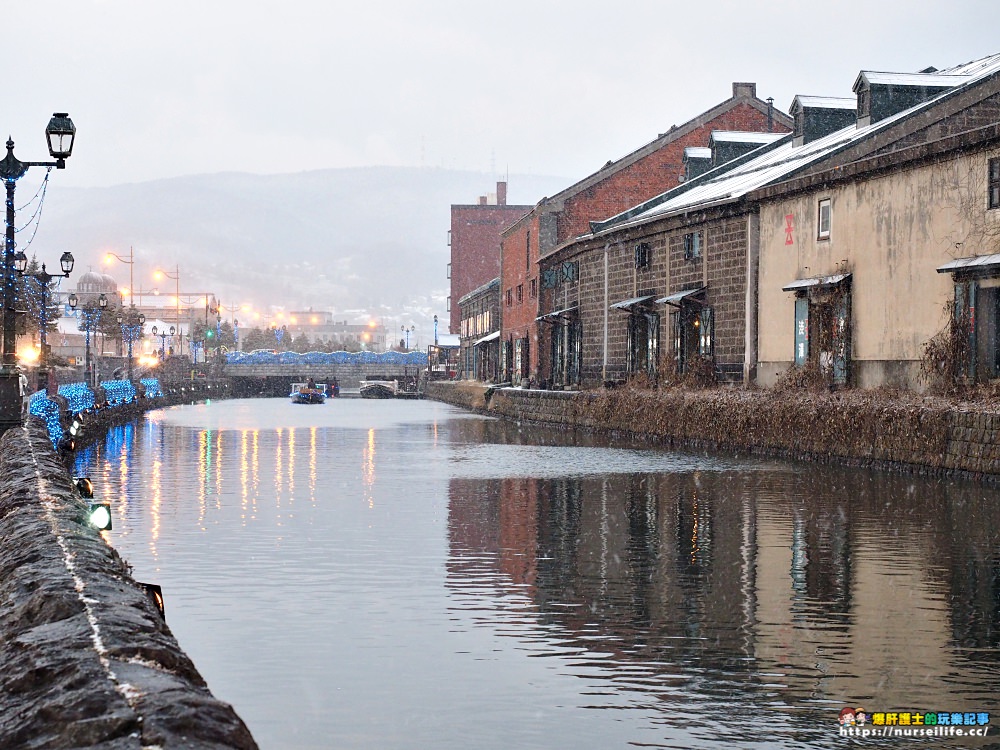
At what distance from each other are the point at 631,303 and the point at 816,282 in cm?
1343

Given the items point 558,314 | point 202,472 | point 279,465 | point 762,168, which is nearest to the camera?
point 202,472

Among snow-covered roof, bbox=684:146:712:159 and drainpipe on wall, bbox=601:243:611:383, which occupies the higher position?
snow-covered roof, bbox=684:146:712:159

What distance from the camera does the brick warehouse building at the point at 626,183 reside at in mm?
63031

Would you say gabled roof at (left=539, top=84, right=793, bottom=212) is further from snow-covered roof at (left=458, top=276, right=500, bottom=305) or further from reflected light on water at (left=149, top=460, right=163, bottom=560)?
reflected light on water at (left=149, top=460, right=163, bottom=560)

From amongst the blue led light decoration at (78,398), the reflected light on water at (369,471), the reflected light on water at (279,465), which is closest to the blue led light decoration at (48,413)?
the reflected light on water at (279,465)

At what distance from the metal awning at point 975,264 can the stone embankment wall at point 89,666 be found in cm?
2248

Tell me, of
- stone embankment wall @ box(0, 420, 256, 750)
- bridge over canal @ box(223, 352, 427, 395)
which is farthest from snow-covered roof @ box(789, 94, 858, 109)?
bridge over canal @ box(223, 352, 427, 395)

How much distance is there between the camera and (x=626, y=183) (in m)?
63.2

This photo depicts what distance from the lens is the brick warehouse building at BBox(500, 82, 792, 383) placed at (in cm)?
6303

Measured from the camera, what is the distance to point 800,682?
8.97 m

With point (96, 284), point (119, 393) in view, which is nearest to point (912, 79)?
point (119, 393)

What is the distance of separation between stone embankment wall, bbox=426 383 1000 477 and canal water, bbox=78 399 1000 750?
0.98 metres

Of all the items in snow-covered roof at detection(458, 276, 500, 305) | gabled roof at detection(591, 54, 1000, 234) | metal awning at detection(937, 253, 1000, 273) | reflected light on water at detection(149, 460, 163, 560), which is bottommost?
reflected light on water at detection(149, 460, 163, 560)

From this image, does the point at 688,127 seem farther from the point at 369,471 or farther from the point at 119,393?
the point at 369,471
